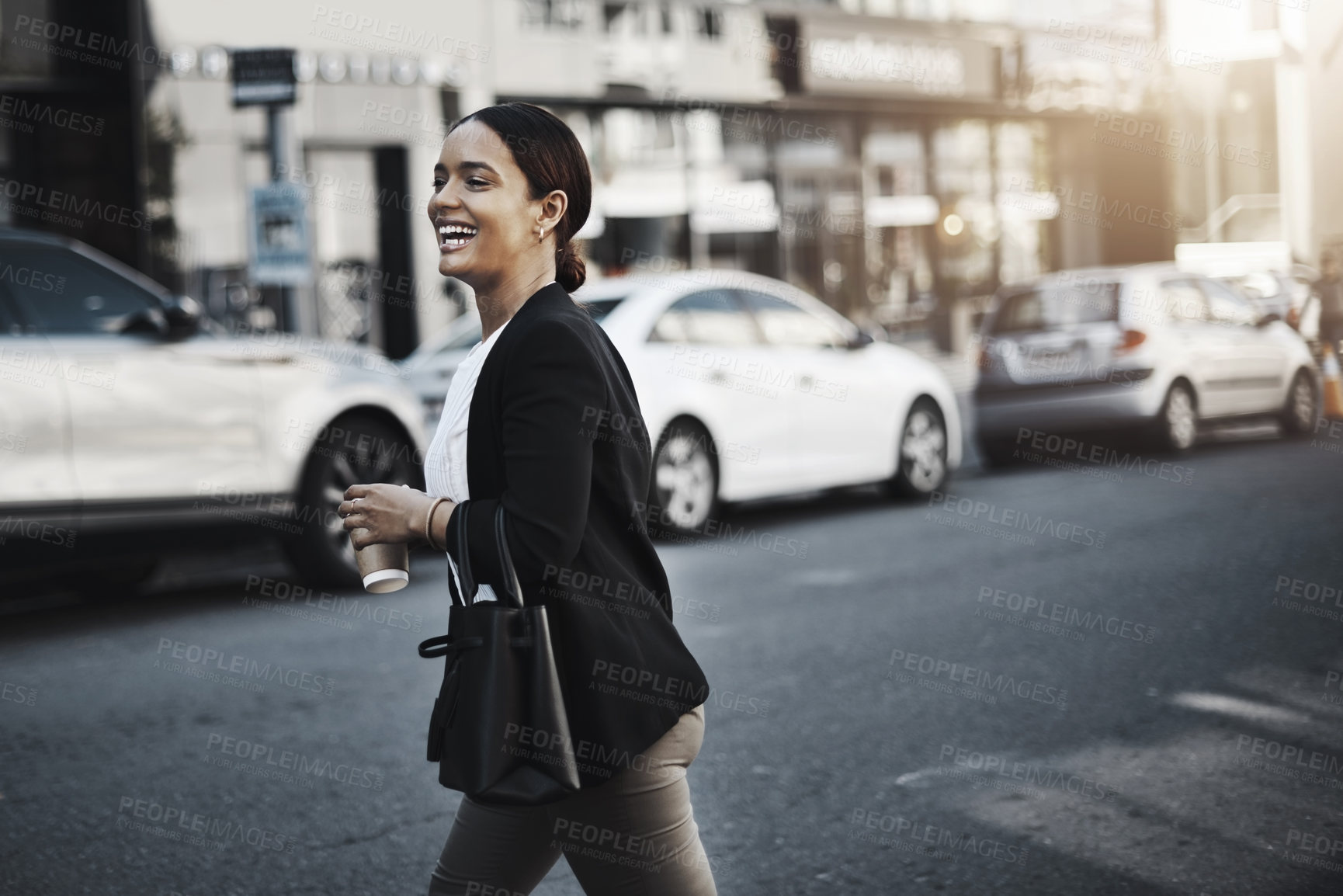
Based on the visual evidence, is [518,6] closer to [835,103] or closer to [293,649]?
[835,103]

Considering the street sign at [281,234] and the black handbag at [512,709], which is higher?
the street sign at [281,234]

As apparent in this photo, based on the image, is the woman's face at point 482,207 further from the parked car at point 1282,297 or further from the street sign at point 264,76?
the parked car at point 1282,297

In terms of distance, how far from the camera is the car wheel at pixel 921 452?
1174 centimetres

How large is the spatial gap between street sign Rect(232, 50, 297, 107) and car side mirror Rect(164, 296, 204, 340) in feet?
9.71

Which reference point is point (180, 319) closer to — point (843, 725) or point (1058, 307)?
point (843, 725)

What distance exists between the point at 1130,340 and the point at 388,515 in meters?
12.0

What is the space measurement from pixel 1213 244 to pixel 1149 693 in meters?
14.8

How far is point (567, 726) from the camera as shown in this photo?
2.11 m

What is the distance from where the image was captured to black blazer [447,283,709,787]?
2.11 m

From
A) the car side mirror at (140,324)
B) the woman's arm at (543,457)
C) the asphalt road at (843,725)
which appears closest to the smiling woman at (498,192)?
the woman's arm at (543,457)

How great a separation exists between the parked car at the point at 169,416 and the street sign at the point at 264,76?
247cm

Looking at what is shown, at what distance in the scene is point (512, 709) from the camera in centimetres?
208

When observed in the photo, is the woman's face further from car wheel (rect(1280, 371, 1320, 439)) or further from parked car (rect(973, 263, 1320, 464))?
car wheel (rect(1280, 371, 1320, 439))

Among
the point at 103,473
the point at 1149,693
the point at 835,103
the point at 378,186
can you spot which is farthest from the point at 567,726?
the point at 835,103
